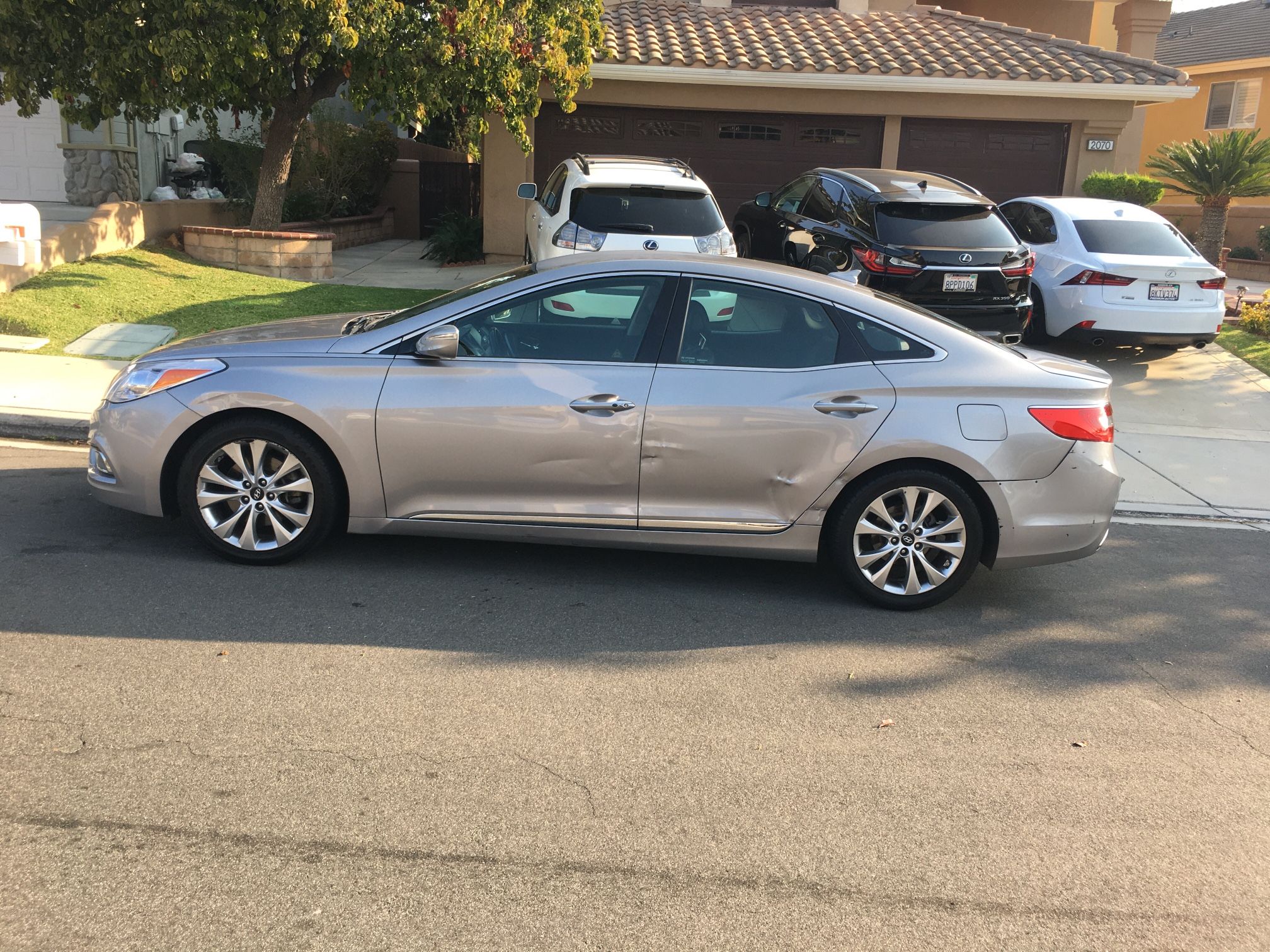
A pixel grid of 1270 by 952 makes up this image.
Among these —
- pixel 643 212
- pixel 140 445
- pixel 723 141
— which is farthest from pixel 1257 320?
pixel 140 445

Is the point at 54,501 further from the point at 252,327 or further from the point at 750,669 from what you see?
the point at 750,669

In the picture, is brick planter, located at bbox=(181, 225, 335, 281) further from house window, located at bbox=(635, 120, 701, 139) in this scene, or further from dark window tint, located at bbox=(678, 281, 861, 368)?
dark window tint, located at bbox=(678, 281, 861, 368)

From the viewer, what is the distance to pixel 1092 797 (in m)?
4.09

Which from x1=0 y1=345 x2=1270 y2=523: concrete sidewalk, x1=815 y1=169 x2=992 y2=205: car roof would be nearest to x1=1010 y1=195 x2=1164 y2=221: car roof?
x1=815 y1=169 x2=992 y2=205: car roof

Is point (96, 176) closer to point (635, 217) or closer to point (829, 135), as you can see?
point (635, 217)

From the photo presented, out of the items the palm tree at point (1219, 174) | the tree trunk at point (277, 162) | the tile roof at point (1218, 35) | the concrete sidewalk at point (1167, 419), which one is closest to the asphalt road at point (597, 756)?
the concrete sidewalk at point (1167, 419)

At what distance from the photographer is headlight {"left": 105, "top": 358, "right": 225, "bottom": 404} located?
561 cm

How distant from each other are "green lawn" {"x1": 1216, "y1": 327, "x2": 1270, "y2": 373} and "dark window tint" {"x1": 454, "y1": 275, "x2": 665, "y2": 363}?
9.14 m

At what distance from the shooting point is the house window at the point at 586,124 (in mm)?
16844

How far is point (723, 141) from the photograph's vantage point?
17.0 m

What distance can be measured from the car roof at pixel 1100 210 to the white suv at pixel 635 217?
4158mm

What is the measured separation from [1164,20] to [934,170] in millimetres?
7539

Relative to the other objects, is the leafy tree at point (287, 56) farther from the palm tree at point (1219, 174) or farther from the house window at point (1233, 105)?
the house window at point (1233, 105)

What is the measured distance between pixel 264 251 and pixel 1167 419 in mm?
10273
